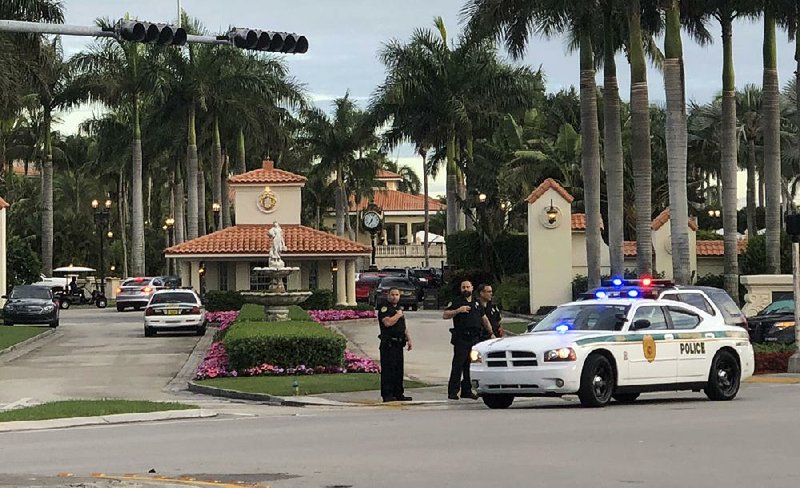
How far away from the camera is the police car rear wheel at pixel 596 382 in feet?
65.2

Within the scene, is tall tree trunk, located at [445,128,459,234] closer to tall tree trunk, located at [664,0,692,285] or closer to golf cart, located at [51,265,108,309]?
golf cart, located at [51,265,108,309]

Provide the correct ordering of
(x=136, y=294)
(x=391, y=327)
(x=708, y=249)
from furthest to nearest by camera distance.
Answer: (x=136, y=294) < (x=708, y=249) < (x=391, y=327)

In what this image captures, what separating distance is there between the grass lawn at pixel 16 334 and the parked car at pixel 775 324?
62.6 feet

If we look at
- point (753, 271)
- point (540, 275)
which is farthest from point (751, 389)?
point (540, 275)

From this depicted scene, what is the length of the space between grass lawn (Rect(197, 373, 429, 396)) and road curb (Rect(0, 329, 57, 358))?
11.9 m

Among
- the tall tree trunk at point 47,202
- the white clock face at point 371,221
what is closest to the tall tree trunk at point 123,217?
the tall tree trunk at point 47,202

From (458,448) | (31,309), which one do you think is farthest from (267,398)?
(31,309)

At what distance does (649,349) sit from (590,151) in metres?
23.4

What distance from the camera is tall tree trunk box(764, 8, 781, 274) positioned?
44750 millimetres

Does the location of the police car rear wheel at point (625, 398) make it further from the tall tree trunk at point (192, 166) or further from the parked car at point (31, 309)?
the tall tree trunk at point (192, 166)

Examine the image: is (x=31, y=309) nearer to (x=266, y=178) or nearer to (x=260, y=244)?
(x=260, y=244)

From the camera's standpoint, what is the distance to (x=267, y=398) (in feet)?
81.3

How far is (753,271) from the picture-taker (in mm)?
48969

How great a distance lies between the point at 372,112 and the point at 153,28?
5054cm
